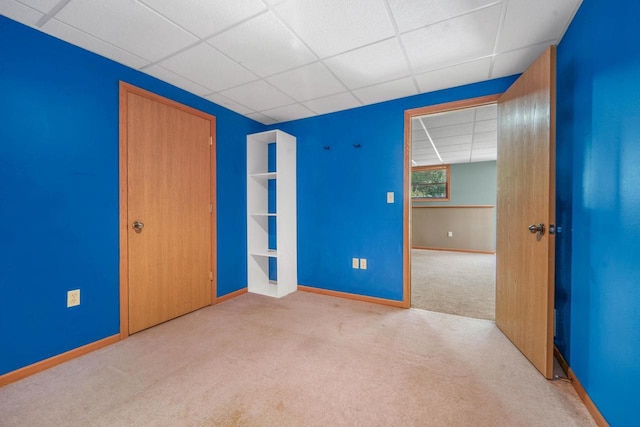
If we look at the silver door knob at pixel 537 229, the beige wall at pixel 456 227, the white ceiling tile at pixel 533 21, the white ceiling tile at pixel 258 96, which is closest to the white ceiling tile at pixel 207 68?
the white ceiling tile at pixel 258 96

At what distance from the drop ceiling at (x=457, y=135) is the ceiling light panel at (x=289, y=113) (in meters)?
1.37

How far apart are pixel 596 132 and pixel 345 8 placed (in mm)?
1557

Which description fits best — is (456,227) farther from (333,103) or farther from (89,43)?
(89,43)

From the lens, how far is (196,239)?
2.73 meters

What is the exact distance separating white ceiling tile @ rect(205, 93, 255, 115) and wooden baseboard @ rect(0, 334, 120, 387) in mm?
2445

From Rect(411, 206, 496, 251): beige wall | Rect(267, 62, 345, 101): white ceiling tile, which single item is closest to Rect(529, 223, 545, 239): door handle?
Rect(267, 62, 345, 101): white ceiling tile

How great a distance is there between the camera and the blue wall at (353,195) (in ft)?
9.38

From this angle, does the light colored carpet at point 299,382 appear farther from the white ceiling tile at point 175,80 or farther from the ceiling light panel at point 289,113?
the ceiling light panel at point 289,113

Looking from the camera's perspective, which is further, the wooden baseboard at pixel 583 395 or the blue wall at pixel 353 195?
the blue wall at pixel 353 195

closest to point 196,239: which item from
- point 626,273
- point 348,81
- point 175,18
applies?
point 175,18

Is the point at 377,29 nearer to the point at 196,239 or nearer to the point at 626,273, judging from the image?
the point at 626,273

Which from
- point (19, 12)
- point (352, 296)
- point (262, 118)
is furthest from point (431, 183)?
point (19, 12)

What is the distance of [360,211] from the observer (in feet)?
10.1

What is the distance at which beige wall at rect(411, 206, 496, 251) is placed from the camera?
628cm
